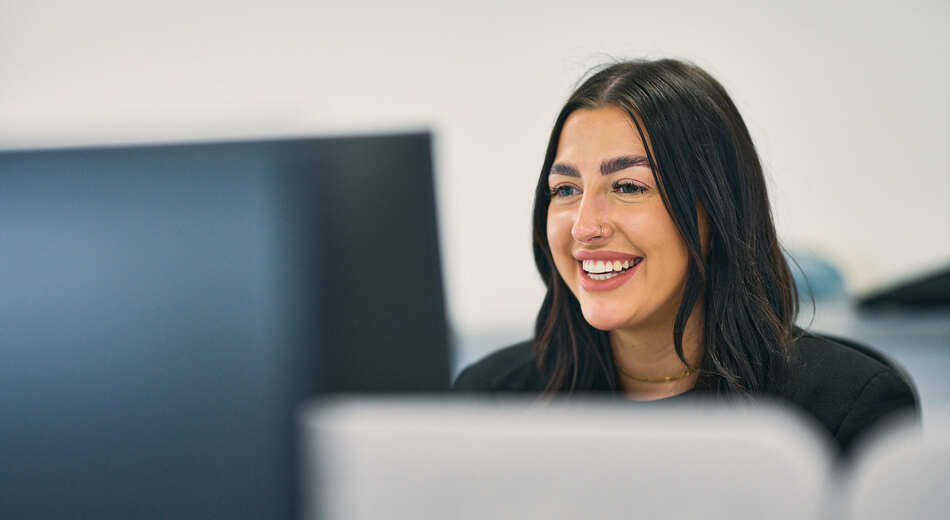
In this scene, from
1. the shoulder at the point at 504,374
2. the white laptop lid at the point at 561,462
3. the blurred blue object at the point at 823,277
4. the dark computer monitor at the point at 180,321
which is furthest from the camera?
the blurred blue object at the point at 823,277

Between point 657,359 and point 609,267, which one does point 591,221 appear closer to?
point 609,267

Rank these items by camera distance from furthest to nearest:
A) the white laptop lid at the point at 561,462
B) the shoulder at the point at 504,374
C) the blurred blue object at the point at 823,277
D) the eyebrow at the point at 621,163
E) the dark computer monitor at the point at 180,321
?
the blurred blue object at the point at 823,277 < the shoulder at the point at 504,374 < the eyebrow at the point at 621,163 < the dark computer monitor at the point at 180,321 < the white laptop lid at the point at 561,462

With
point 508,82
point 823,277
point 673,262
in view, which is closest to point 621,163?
point 673,262

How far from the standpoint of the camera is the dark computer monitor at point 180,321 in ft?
1.56

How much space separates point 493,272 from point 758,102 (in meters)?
0.82

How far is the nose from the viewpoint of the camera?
87 cm

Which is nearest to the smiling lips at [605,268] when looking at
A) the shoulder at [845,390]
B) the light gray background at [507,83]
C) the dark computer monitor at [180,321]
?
the shoulder at [845,390]

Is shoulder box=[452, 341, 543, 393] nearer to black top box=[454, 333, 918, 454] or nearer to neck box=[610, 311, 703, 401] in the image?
black top box=[454, 333, 918, 454]

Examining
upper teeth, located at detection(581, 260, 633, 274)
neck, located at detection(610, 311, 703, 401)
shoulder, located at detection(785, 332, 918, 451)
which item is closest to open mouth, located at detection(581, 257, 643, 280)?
upper teeth, located at detection(581, 260, 633, 274)

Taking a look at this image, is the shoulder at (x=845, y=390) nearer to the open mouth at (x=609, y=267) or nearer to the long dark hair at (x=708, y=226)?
the long dark hair at (x=708, y=226)

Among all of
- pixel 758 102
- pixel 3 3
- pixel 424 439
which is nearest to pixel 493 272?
pixel 758 102

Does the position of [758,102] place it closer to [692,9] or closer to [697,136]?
[692,9]

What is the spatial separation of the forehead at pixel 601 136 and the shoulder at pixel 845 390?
12.0 inches

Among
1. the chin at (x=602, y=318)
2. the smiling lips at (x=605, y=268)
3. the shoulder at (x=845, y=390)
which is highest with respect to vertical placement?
the smiling lips at (x=605, y=268)
